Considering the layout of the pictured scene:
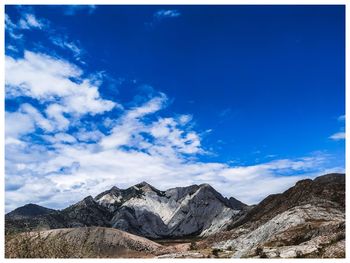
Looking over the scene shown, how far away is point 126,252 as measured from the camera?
301 feet

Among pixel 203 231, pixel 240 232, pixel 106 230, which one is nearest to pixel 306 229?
pixel 240 232

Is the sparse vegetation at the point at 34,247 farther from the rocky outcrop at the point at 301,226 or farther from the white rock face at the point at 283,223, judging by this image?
the white rock face at the point at 283,223

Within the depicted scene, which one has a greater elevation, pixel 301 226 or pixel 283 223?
pixel 283 223

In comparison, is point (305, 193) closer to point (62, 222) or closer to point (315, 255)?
point (315, 255)

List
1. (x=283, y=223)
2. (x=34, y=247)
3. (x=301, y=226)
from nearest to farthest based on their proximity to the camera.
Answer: (x=34, y=247) < (x=301, y=226) < (x=283, y=223)

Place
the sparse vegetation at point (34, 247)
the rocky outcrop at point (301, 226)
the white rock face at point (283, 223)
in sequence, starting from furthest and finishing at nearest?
the white rock face at point (283, 223), the rocky outcrop at point (301, 226), the sparse vegetation at point (34, 247)

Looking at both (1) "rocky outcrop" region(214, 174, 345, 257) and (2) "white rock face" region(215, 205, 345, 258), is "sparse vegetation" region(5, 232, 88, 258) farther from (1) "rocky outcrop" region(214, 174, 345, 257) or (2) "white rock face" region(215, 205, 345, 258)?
(2) "white rock face" region(215, 205, 345, 258)

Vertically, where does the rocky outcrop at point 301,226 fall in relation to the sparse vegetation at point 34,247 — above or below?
above

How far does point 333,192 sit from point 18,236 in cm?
9176

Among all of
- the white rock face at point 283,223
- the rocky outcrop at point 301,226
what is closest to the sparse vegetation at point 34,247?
the rocky outcrop at point 301,226

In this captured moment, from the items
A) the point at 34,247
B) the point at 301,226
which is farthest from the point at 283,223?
the point at 34,247

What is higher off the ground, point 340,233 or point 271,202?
point 271,202

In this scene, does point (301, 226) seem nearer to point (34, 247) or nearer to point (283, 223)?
point (283, 223)

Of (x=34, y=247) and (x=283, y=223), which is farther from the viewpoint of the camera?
(x=283, y=223)
